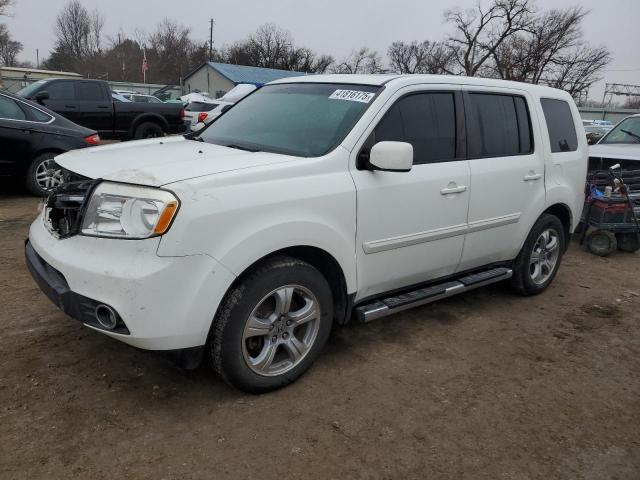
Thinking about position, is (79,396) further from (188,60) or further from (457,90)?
(188,60)

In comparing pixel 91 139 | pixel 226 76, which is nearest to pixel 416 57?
pixel 226 76

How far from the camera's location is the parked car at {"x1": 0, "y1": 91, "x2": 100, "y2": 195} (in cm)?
710

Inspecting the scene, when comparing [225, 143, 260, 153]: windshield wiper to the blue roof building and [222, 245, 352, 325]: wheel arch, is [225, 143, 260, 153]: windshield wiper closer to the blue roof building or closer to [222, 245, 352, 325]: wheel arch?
[222, 245, 352, 325]: wheel arch

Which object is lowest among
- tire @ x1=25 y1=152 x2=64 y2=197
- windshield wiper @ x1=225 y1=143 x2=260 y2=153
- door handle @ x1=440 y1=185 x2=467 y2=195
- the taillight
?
tire @ x1=25 y1=152 x2=64 y2=197

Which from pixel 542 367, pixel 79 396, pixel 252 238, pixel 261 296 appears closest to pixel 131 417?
pixel 79 396

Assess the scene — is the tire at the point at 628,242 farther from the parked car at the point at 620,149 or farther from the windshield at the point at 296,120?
the windshield at the point at 296,120

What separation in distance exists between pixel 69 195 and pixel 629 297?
16.4ft

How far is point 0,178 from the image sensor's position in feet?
24.3

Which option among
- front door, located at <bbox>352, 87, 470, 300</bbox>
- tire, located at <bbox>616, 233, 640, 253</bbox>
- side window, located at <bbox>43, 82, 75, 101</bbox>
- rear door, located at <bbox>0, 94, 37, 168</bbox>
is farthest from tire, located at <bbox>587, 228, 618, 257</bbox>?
side window, located at <bbox>43, 82, 75, 101</bbox>

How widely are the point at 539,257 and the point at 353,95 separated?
2.48 meters

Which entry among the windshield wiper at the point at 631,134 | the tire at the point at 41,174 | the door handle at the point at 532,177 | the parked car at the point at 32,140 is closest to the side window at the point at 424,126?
the door handle at the point at 532,177

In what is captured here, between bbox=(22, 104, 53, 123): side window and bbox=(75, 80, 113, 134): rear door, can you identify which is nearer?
bbox=(22, 104, 53, 123): side window

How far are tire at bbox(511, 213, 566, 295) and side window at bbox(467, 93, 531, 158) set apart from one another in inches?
29.8

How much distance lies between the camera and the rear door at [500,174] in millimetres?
3889
